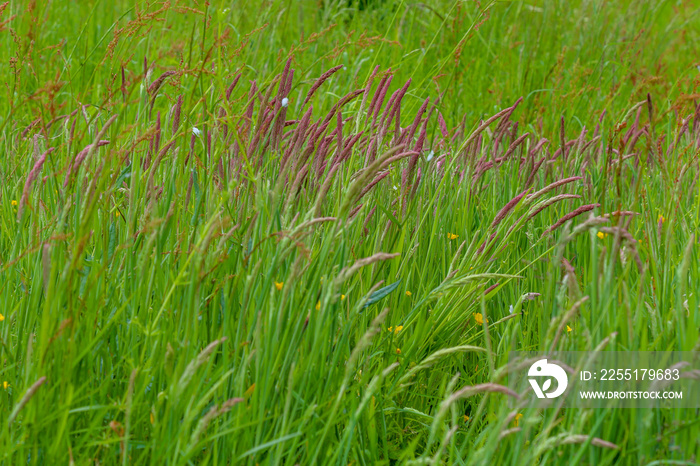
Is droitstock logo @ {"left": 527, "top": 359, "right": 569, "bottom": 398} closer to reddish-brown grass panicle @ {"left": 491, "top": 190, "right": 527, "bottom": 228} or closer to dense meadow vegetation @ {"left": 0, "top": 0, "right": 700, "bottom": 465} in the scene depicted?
dense meadow vegetation @ {"left": 0, "top": 0, "right": 700, "bottom": 465}

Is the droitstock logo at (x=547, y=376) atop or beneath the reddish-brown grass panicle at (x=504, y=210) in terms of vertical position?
beneath

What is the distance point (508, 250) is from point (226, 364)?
104 cm

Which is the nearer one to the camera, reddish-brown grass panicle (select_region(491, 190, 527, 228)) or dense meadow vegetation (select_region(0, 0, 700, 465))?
dense meadow vegetation (select_region(0, 0, 700, 465))

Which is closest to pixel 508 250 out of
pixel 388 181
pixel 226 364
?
pixel 388 181

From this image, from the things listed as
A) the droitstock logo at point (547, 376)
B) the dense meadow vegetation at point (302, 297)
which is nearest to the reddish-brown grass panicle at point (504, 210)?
the dense meadow vegetation at point (302, 297)

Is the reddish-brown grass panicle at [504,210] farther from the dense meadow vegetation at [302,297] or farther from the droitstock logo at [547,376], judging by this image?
the droitstock logo at [547,376]

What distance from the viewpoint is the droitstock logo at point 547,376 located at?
3.87 feet

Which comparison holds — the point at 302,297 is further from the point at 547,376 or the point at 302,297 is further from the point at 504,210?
the point at 504,210

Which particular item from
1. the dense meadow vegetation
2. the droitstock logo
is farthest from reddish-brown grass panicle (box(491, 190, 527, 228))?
the droitstock logo

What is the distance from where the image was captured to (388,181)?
1.88 meters

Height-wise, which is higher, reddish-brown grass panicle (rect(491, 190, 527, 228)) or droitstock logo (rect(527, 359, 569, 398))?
reddish-brown grass panicle (rect(491, 190, 527, 228))

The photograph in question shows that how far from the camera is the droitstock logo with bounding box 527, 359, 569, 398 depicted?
3.87 feet

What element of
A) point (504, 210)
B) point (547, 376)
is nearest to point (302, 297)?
point (547, 376)

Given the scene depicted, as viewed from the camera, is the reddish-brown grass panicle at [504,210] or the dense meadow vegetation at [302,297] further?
the reddish-brown grass panicle at [504,210]
